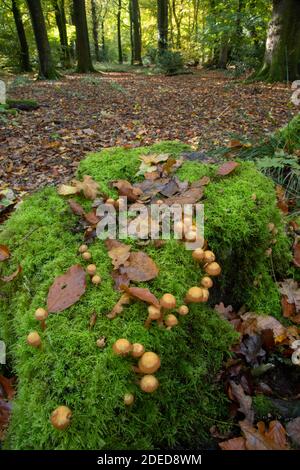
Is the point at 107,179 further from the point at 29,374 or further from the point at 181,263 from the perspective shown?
the point at 29,374

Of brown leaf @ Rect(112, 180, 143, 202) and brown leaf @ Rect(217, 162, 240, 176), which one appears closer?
brown leaf @ Rect(112, 180, 143, 202)

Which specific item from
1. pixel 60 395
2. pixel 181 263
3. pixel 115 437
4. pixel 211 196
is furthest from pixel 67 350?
pixel 211 196

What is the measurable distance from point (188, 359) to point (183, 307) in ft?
1.09

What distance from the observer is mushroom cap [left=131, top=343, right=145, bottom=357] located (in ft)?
5.43

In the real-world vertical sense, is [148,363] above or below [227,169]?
below

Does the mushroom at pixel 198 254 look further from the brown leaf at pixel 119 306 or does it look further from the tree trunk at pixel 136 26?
the tree trunk at pixel 136 26

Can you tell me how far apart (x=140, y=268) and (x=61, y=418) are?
936 mm

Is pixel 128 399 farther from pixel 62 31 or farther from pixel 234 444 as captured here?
pixel 62 31

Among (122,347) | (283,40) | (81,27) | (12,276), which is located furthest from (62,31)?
(122,347)

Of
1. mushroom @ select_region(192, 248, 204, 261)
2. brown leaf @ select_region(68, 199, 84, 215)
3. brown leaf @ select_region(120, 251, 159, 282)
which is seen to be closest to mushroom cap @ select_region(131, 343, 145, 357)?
brown leaf @ select_region(120, 251, 159, 282)

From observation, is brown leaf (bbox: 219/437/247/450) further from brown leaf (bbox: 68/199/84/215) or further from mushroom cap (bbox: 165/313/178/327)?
brown leaf (bbox: 68/199/84/215)

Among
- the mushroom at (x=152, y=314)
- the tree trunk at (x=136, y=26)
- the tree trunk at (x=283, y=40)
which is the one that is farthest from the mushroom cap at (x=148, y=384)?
the tree trunk at (x=136, y=26)

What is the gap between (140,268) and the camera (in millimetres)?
2129

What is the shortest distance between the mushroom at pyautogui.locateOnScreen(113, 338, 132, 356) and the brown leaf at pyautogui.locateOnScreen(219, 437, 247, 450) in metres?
0.73
